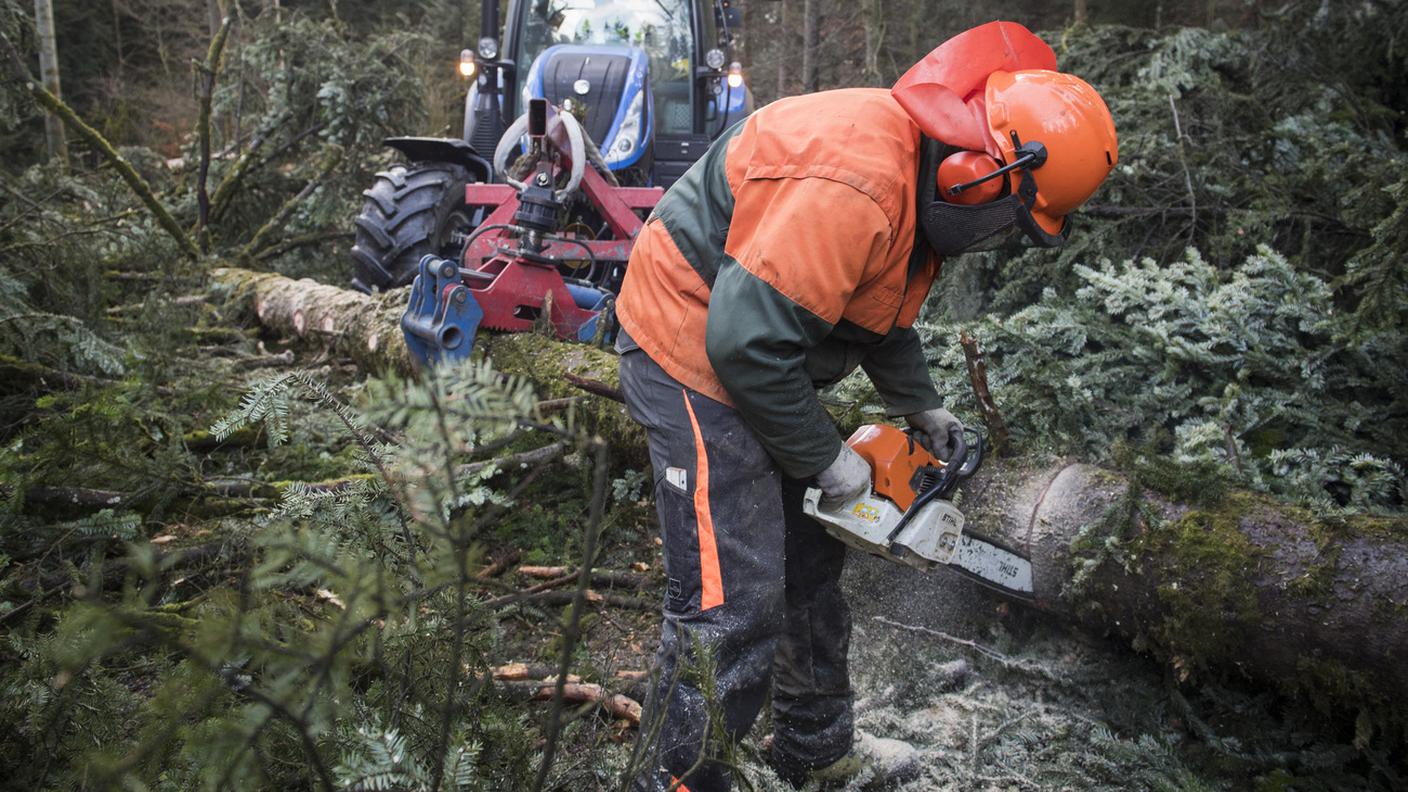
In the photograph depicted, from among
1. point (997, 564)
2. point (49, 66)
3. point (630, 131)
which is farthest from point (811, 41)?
point (997, 564)

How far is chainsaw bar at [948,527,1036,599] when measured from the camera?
114 inches

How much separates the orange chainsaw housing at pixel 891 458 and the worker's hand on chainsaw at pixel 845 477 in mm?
82

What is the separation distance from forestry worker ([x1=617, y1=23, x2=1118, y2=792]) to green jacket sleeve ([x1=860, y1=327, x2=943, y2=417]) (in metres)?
0.29

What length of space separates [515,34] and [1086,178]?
5.09m

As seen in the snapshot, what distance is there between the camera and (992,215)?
6.80 feet

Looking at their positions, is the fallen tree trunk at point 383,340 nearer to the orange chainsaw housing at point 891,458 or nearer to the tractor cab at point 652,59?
the orange chainsaw housing at point 891,458

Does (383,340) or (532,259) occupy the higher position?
(532,259)

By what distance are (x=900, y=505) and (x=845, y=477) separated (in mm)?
234

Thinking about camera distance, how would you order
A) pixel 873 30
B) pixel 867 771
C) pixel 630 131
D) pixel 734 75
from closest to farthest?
1. pixel 867 771
2. pixel 630 131
3. pixel 734 75
4. pixel 873 30

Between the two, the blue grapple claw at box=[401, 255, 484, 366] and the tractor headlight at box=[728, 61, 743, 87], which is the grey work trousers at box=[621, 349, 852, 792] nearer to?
the blue grapple claw at box=[401, 255, 484, 366]

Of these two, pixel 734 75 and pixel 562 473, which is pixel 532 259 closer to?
pixel 562 473

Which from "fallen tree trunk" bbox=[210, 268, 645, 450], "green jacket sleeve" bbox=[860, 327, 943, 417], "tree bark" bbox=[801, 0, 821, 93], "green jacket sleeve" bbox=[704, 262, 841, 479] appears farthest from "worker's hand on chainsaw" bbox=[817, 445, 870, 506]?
"tree bark" bbox=[801, 0, 821, 93]

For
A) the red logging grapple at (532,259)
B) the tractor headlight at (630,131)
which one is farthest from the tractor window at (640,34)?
the red logging grapple at (532,259)

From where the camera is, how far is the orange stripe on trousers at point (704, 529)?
2.14 meters
